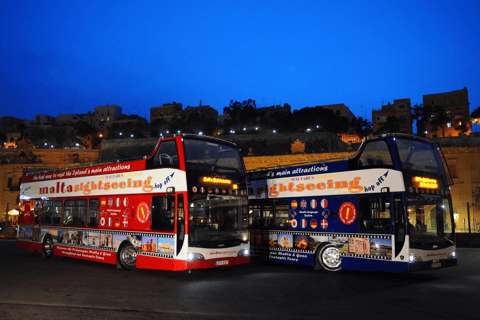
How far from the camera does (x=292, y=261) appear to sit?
13.4 m

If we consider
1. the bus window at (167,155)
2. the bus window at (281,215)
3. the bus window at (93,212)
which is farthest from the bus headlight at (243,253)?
the bus window at (93,212)

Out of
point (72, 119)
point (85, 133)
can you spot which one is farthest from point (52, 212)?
point (72, 119)

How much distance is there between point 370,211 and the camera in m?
11.3

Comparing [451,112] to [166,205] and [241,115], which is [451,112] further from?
[166,205]

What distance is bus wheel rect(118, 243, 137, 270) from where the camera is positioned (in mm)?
12867

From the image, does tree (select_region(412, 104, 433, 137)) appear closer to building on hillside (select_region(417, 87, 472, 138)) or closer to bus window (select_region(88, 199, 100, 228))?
building on hillside (select_region(417, 87, 472, 138))

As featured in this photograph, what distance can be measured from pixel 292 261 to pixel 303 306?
5642mm

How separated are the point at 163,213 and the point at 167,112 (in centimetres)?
9422

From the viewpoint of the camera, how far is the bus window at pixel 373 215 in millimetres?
10805

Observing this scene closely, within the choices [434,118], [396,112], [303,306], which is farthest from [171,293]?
[396,112]

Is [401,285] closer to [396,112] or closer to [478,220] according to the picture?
[478,220]

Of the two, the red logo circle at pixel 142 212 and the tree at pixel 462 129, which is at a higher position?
the tree at pixel 462 129

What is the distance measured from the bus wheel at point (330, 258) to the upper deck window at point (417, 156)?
3.37m

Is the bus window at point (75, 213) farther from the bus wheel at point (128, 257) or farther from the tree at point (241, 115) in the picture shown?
the tree at point (241, 115)
